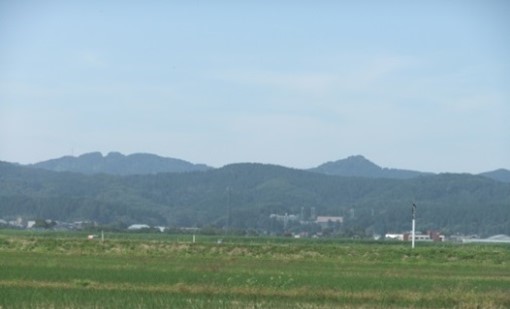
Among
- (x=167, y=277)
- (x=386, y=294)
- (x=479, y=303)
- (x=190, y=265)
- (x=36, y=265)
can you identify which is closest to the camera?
(x=479, y=303)

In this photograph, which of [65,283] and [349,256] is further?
[349,256]

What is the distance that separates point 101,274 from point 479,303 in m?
14.9

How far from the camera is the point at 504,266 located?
179ft

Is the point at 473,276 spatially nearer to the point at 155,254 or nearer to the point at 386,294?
the point at 386,294

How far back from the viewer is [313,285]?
33.0 m

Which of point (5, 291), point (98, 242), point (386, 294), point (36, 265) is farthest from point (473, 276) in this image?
point (98, 242)

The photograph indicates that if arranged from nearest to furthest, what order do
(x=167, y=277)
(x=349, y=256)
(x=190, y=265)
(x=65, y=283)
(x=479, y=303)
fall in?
1. (x=479, y=303)
2. (x=65, y=283)
3. (x=167, y=277)
4. (x=190, y=265)
5. (x=349, y=256)

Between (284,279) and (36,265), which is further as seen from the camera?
(36,265)

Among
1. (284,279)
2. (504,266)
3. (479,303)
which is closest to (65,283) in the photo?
(284,279)

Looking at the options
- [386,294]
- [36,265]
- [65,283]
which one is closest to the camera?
[386,294]

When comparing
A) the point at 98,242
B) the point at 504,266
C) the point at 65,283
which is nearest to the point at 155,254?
the point at 98,242

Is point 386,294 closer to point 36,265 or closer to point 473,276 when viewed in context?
point 473,276

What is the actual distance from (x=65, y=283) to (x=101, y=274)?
4.04 metres

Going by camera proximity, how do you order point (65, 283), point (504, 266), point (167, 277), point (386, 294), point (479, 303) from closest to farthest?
point (479, 303) < point (386, 294) < point (65, 283) < point (167, 277) < point (504, 266)
